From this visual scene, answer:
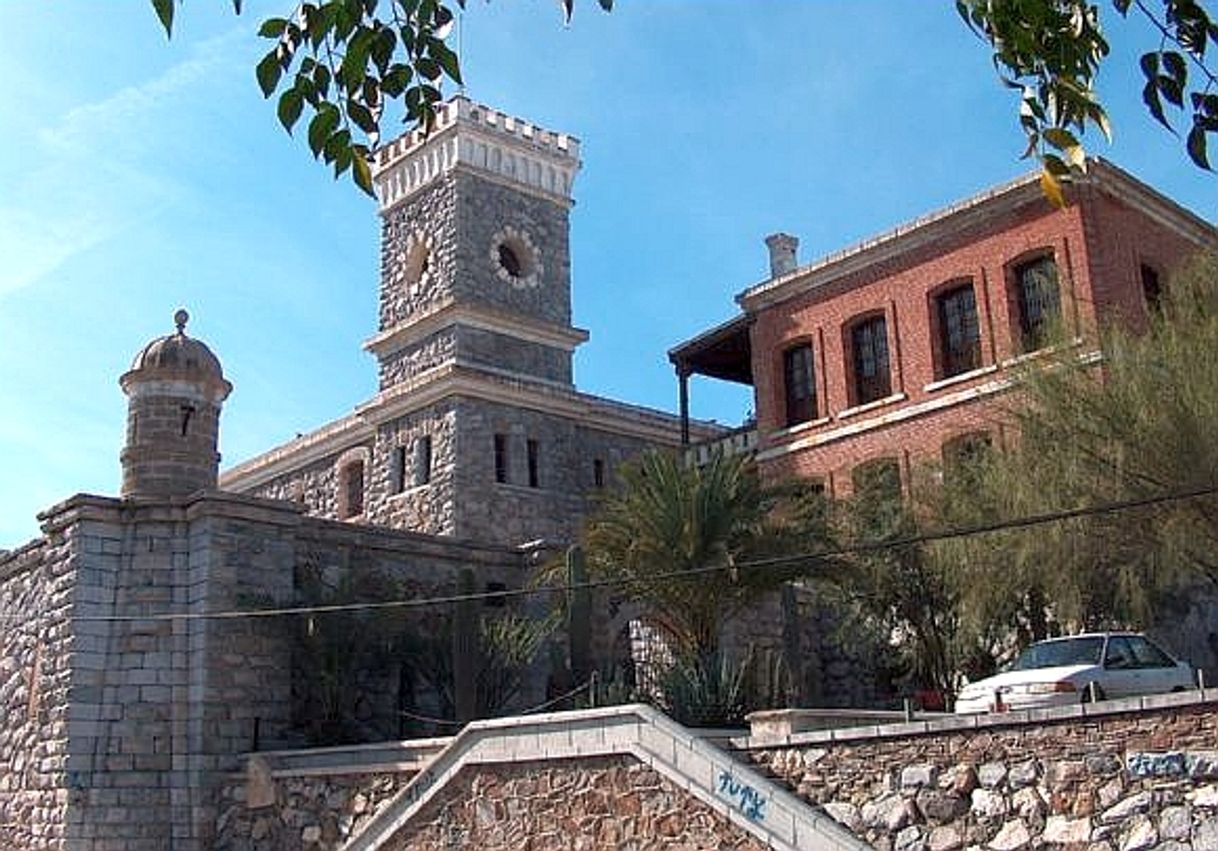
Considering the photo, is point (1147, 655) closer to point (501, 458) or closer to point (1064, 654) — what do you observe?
point (1064, 654)

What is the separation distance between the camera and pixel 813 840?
41.4 feet

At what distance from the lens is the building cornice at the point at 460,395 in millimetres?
32594

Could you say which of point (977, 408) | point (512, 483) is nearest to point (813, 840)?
point (977, 408)

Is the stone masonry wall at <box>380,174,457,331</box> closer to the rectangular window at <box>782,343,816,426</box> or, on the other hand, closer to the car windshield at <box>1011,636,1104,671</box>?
the rectangular window at <box>782,343,816,426</box>

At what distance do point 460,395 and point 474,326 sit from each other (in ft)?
7.14

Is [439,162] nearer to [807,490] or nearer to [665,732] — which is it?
[807,490]

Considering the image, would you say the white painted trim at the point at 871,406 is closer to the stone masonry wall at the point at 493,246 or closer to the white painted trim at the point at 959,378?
the white painted trim at the point at 959,378

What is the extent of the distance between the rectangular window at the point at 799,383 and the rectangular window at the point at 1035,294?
484 cm

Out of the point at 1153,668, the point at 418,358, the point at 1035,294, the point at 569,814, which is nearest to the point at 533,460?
the point at 418,358

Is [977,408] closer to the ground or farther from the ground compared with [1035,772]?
farther from the ground

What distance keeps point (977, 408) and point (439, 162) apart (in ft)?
53.5

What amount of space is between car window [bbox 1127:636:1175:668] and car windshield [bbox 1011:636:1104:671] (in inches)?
16.9

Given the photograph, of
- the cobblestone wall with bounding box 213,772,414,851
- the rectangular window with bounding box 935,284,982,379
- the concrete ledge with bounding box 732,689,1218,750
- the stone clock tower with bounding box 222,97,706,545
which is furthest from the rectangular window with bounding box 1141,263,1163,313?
the cobblestone wall with bounding box 213,772,414,851

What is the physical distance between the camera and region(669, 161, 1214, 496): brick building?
24.1 meters
